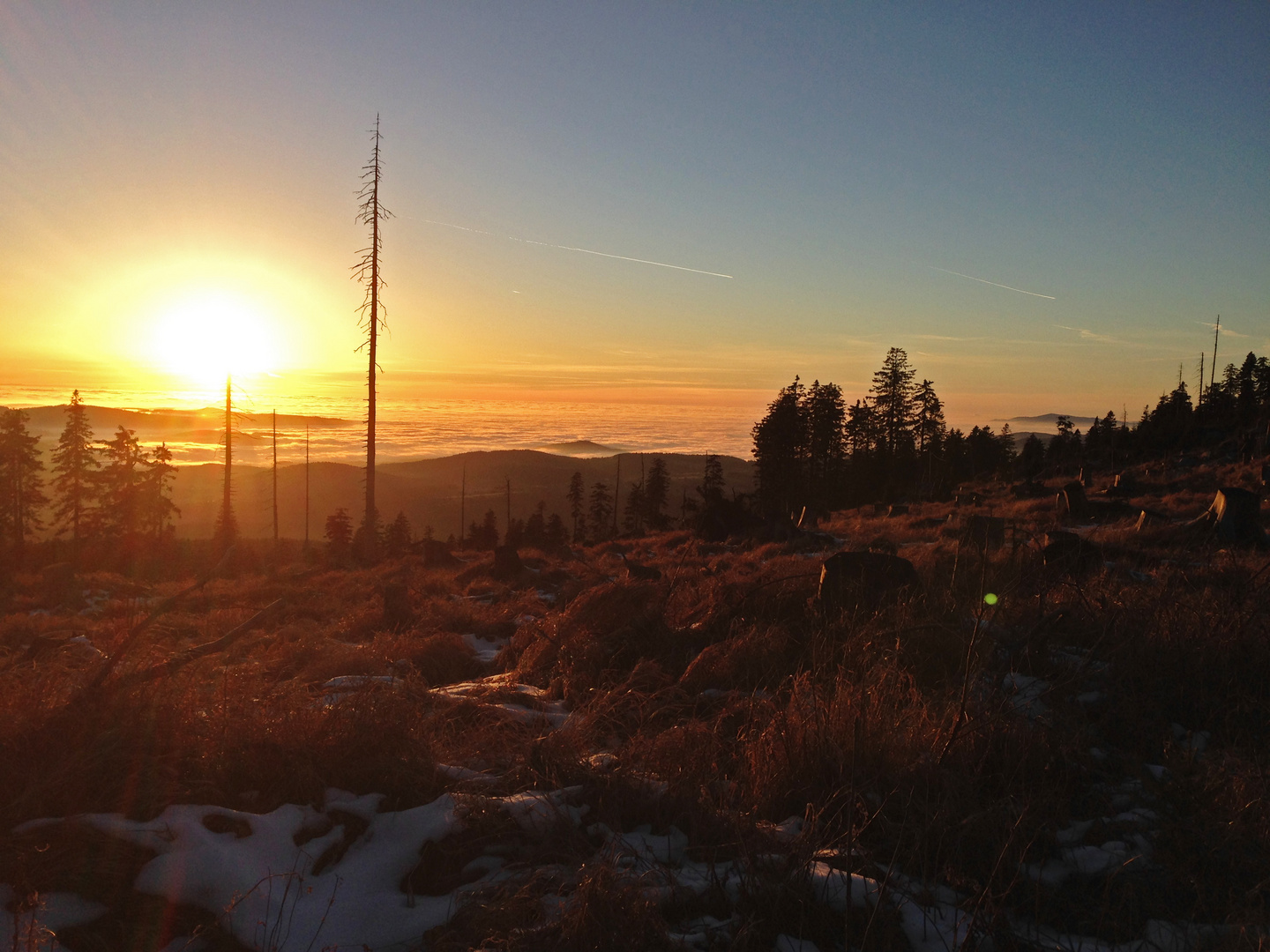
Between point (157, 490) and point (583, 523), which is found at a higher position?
point (157, 490)

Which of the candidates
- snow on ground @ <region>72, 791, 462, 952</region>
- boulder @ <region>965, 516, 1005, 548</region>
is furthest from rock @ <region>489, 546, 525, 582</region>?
snow on ground @ <region>72, 791, 462, 952</region>

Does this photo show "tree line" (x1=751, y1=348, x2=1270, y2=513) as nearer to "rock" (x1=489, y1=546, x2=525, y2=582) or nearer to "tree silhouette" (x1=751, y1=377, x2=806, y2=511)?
"tree silhouette" (x1=751, y1=377, x2=806, y2=511)

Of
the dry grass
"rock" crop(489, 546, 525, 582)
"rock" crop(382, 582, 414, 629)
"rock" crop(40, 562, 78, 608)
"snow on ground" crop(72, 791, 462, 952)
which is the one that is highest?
the dry grass

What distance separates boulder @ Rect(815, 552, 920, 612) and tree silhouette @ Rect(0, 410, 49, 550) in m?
59.7

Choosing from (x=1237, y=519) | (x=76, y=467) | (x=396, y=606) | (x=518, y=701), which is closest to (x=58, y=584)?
(x=396, y=606)

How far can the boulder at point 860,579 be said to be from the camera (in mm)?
7211

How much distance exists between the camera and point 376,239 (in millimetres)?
25797

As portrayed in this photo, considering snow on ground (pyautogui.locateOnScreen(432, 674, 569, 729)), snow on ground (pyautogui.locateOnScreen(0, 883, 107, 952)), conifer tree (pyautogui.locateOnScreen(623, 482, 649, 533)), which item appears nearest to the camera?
snow on ground (pyautogui.locateOnScreen(0, 883, 107, 952))

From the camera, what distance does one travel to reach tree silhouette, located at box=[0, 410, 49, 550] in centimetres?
4909

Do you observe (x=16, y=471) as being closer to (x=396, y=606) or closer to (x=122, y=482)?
(x=122, y=482)

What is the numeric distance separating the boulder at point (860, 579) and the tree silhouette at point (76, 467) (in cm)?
5923

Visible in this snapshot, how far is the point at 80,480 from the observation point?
51.7 meters

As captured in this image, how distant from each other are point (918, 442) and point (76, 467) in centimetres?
6778

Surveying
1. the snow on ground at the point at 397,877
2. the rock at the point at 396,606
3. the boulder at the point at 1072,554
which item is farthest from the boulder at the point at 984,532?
the rock at the point at 396,606
